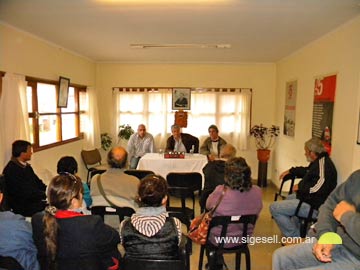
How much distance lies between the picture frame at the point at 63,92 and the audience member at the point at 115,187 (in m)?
2.54

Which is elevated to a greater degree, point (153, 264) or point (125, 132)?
point (125, 132)

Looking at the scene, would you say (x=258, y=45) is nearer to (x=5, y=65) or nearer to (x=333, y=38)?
(x=333, y=38)

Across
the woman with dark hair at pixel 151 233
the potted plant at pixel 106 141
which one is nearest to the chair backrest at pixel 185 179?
the woman with dark hair at pixel 151 233

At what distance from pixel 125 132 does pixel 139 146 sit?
2.87 feet

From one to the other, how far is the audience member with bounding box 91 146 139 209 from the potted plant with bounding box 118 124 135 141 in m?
3.47

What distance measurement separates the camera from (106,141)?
20.3 ft

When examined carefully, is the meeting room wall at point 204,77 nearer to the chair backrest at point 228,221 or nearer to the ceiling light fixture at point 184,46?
the ceiling light fixture at point 184,46

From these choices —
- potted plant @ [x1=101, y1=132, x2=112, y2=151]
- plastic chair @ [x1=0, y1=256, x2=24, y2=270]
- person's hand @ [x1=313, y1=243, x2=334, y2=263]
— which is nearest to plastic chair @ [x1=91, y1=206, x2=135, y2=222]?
plastic chair @ [x1=0, y1=256, x2=24, y2=270]

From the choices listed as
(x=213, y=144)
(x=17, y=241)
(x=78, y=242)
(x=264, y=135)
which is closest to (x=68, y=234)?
(x=78, y=242)

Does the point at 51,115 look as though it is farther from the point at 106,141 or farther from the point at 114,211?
the point at 114,211

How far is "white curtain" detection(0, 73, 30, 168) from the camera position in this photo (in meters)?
3.22

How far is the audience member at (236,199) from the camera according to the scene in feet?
7.47

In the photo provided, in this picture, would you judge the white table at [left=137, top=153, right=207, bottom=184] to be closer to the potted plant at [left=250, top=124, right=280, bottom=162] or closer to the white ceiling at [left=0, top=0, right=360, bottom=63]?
the white ceiling at [left=0, top=0, right=360, bottom=63]

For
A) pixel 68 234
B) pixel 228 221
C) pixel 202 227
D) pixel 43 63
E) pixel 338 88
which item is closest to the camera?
pixel 68 234
